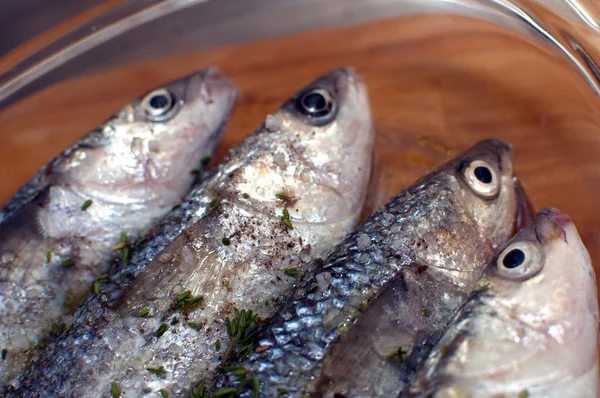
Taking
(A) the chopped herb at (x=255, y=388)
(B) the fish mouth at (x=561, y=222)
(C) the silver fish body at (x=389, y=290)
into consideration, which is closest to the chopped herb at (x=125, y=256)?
(C) the silver fish body at (x=389, y=290)

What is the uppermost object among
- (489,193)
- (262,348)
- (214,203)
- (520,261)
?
(489,193)

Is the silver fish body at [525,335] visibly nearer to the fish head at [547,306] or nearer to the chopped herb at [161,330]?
the fish head at [547,306]

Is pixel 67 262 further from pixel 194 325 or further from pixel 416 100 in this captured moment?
pixel 416 100

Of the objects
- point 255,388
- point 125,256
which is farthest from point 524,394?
point 125,256

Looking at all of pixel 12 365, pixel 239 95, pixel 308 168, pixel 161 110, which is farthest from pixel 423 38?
pixel 12 365

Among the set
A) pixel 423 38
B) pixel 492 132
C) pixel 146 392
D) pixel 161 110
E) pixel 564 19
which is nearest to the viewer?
pixel 146 392

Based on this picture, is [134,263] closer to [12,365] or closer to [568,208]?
[12,365]

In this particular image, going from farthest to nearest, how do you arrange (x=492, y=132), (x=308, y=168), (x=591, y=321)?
(x=492, y=132) → (x=308, y=168) → (x=591, y=321)
